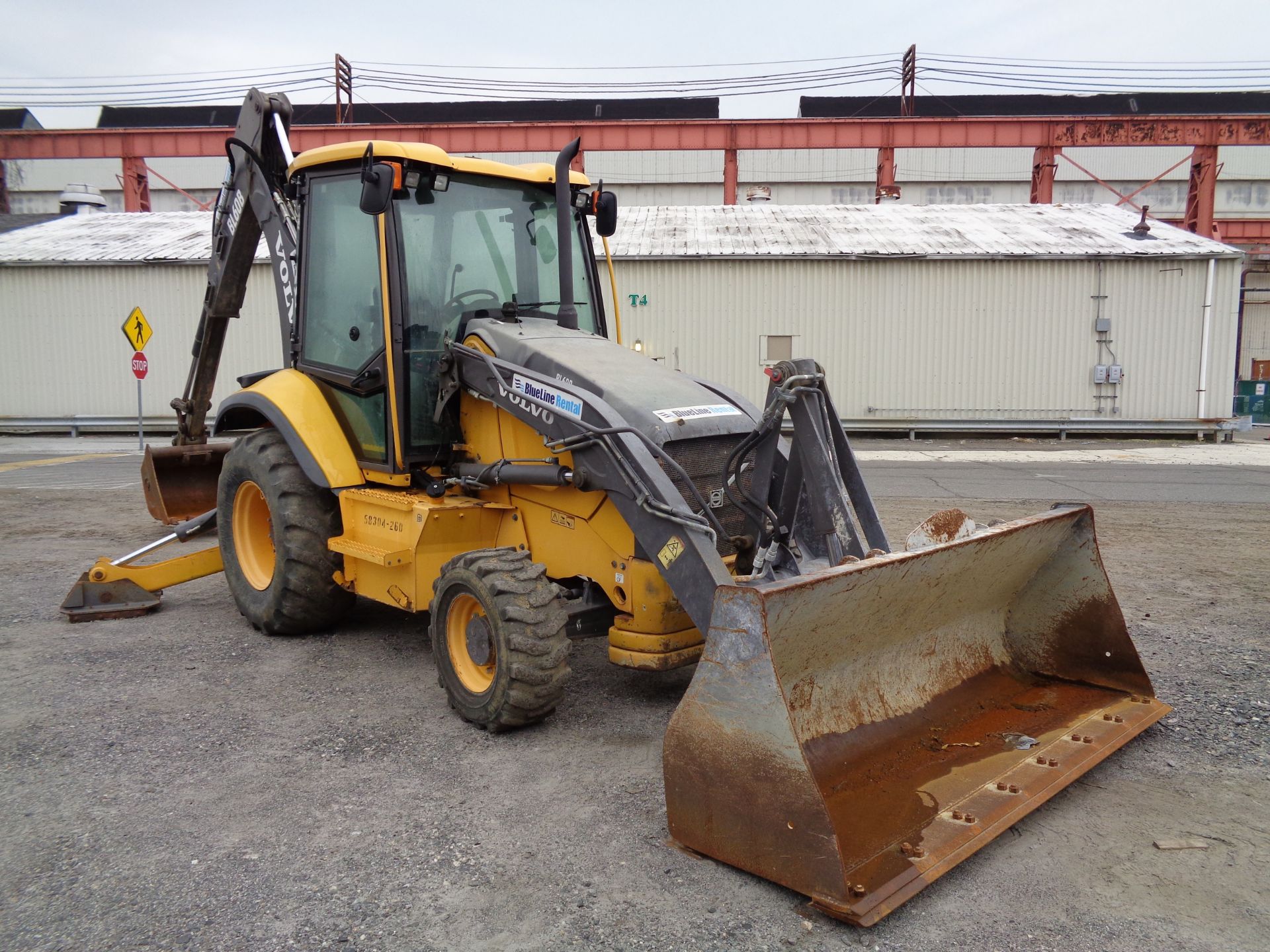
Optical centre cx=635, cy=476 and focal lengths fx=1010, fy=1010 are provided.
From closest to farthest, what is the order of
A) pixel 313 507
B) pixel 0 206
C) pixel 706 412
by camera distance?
pixel 706 412 → pixel 313 507 → pixel 0 206

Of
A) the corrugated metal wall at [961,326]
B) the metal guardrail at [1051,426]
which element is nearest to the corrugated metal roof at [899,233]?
the corrugated metal wall at [961,326]

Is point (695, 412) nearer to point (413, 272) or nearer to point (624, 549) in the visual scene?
point (624, 549)

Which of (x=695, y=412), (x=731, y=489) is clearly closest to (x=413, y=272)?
(x=695, y=412)

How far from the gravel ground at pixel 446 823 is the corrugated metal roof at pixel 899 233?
15.6 metres

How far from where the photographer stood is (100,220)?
25.3m

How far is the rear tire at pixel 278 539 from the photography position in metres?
5.74

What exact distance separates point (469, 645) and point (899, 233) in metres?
19.5

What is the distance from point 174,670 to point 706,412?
319 cm

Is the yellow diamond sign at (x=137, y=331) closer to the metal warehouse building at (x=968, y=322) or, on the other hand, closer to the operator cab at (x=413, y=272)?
the metal warehouse building at (x=968, y=322)

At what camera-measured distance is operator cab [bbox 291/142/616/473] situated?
205 inches

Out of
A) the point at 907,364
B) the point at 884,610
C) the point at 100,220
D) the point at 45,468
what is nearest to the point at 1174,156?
the point at 907,364

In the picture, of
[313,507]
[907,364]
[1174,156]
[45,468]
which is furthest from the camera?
[1174,156]

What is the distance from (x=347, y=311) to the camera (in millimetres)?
5664

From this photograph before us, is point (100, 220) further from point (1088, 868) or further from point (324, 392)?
point (1088, 868)
